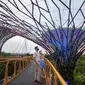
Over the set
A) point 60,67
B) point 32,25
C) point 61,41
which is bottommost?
point 60,67

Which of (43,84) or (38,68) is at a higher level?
(38,68)

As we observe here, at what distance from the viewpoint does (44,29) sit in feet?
62.4

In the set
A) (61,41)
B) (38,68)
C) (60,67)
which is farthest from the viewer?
(61,41)

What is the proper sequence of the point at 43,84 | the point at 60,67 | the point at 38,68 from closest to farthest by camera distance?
the point at 43,84, the point at 38,68, the point at 60,67

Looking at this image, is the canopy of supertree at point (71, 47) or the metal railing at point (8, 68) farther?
the canopy of supertree at point (71, 47)

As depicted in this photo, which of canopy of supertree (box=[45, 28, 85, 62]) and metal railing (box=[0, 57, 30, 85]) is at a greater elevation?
canopy of supertree (box=[45, 28, 85, 62])

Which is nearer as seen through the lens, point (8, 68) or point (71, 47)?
point (8, 68)

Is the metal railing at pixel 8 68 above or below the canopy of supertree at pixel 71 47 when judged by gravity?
below

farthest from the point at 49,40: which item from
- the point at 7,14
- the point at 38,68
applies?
the point at 38,68

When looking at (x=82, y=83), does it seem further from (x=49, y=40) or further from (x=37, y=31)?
(x=37, y=31)

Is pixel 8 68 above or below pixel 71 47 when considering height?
below

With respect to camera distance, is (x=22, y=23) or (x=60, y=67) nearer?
(x=60, y=67)

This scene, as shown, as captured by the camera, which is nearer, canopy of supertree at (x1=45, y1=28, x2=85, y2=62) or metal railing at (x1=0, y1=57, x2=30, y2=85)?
metal railing at (x1=0, y1=57, x2=30, y2=85)

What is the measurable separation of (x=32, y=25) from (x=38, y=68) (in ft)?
24.1
